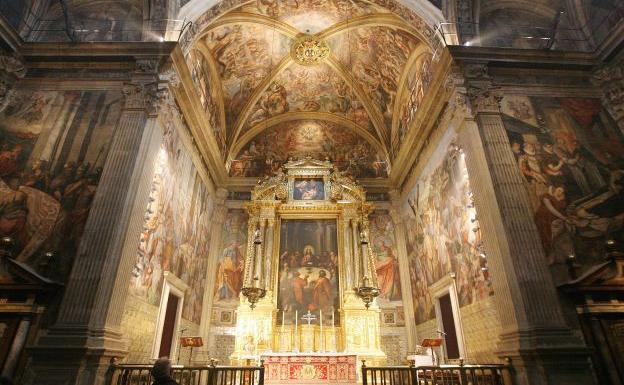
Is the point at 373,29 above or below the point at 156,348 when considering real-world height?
above

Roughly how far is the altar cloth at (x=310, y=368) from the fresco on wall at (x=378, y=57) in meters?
9.07

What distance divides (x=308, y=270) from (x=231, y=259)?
3.01m

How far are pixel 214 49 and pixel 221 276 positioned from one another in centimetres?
791

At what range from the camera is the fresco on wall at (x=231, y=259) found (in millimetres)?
12906

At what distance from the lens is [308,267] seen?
12781mm

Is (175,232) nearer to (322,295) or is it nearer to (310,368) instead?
(310,368)

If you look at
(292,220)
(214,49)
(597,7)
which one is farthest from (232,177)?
(597,7)

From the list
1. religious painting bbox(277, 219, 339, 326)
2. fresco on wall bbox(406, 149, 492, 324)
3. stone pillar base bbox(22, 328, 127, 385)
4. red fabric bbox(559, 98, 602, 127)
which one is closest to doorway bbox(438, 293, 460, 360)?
fresco on wall bbox(406, 149, 492, 324)

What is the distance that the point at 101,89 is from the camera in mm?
8445

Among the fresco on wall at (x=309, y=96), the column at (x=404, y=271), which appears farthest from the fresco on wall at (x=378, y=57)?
the column at (x=404, y=271)

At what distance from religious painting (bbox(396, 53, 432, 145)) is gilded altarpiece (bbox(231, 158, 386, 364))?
3.06 m

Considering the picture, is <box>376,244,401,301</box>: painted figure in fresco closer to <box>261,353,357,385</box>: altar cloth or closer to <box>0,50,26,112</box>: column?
<box>261,353,357,385</box>: altar cloth

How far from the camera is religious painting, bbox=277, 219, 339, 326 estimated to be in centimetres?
1207

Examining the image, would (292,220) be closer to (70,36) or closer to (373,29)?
(373,29)
